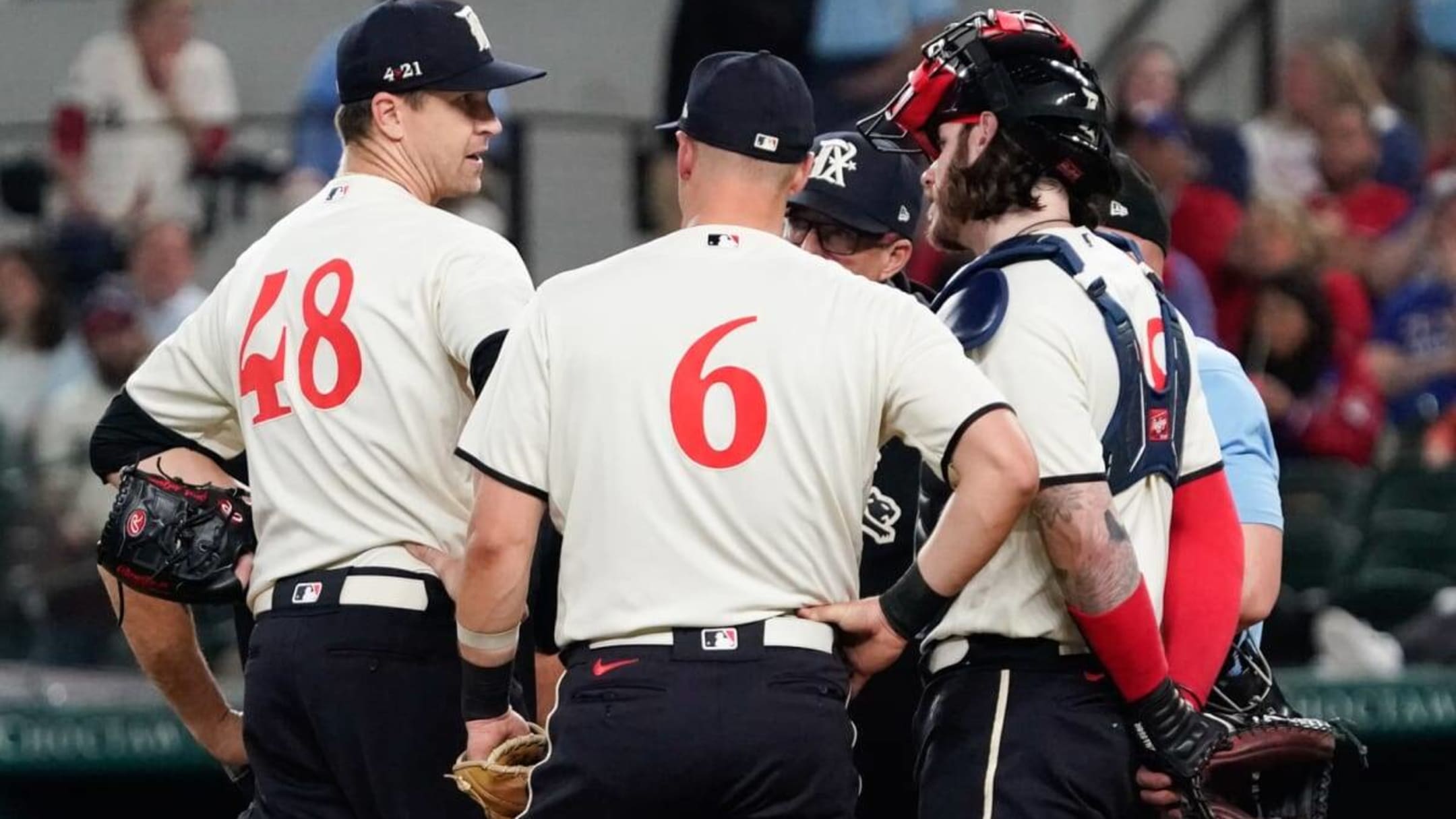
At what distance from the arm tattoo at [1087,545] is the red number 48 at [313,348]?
1243 mm

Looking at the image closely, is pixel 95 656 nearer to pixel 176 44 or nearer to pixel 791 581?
pixel 176 44

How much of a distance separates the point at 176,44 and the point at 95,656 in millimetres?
3180

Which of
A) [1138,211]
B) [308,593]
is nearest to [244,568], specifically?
[308,593]

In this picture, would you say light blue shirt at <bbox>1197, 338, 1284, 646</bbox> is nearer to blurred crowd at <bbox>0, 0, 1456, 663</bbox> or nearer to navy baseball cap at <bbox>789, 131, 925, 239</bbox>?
navy baseball cap at <bbox>789, 131, 925, 239</bbox>

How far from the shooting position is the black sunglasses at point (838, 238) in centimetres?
501

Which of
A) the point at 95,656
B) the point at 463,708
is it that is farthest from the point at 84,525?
the point at 463,708

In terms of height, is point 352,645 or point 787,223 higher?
point 787,223

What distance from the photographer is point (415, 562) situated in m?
4.29

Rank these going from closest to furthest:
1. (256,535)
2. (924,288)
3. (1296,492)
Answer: (256,535) → (924,288) → (1296,492)

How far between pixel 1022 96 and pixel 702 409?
83 centimetres

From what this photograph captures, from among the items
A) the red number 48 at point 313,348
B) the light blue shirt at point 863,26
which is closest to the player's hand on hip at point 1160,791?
the red number 48 at point 313,348

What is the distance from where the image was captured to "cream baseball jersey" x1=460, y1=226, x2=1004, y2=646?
382cm

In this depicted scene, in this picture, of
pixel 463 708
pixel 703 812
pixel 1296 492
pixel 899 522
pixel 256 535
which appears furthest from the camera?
pixel 1296 492

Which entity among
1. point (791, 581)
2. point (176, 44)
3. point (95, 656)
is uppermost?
point (791, 581)
